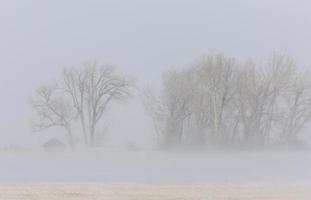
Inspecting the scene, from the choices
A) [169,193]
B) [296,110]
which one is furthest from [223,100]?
[169,193]

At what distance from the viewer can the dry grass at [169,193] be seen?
23.9 meters

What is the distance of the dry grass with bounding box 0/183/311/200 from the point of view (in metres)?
23.9

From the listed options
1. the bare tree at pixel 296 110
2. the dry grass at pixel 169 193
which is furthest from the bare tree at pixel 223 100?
the dry grass at pixel 169 193

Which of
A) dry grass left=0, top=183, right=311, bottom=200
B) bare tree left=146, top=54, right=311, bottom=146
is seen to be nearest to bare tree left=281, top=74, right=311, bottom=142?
bare tree left=146, top=54, right=311, bottom=146

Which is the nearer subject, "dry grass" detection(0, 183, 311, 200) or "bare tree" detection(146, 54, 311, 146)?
"dry grass" detection(0, 183, 311, 200)

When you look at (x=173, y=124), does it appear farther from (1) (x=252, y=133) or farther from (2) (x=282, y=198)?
(2) (x=282, y=198)

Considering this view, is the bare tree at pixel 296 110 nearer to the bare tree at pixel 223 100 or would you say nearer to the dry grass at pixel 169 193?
the bare tree at pixel 223 100

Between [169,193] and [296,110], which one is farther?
[296,110]

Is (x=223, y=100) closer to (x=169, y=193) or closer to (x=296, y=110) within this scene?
(x=296, y=110)

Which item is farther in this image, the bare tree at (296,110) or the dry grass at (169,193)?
the bare tree at (296,110)

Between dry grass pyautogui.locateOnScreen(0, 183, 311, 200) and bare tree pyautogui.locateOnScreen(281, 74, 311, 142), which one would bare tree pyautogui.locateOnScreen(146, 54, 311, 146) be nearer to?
bare tree pyautogui.locateOnScreen(281, 74, 311, 142)

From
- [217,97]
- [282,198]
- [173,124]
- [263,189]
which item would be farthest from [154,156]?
[282,198]

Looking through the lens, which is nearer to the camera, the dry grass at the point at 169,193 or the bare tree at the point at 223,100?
the dry grass at the point at 169,193

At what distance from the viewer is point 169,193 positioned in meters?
26.5
